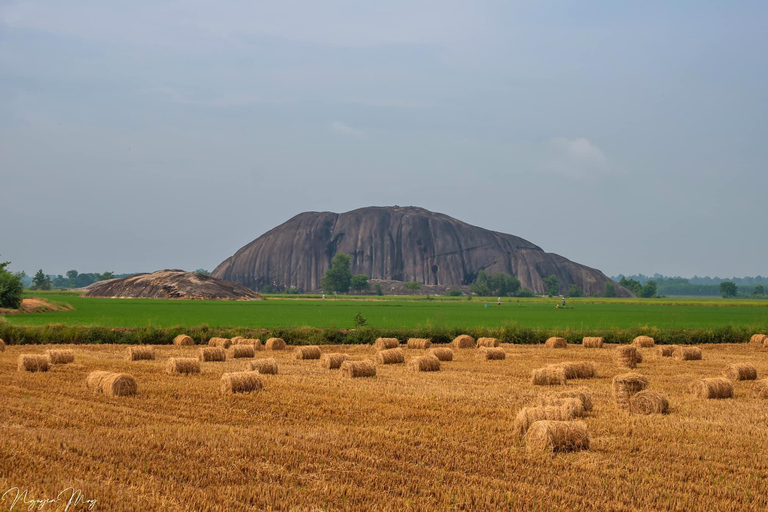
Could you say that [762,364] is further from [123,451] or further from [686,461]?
[123,451]

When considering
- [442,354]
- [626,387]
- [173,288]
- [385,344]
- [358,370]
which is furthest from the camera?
[173,288]

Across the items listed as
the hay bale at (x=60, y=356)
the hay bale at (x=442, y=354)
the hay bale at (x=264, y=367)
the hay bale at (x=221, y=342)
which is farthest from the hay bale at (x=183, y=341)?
the hay bale at (x=442, y=354)

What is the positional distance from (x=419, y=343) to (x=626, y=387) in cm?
1637

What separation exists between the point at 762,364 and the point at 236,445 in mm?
22022

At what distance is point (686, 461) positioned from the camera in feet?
35.1

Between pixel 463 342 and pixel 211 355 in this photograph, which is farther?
pixel 463 342

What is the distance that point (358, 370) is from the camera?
66.0 feet

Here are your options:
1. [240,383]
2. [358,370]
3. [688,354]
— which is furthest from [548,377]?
[688,354]

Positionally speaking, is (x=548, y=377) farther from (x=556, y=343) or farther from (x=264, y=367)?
(x=556, y=343)

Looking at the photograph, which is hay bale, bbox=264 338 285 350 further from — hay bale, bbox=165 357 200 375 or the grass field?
the grass field

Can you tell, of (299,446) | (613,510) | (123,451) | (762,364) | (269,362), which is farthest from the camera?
(762,364)

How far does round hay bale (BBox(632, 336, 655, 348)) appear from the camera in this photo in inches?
1278

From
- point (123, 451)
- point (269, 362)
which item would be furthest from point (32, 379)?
point (123, 451)

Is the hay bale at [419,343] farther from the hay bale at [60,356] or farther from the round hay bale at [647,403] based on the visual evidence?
the round hay bale at [647,403]
